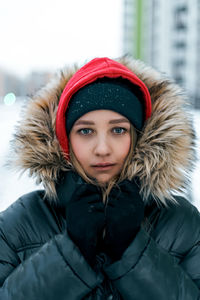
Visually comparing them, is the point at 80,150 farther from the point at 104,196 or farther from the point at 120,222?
the point at 120,222

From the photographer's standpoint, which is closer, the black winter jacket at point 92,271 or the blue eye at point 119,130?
the black winter jacket at point 92,271

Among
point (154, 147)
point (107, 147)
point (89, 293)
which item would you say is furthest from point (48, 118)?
point (89, 293)

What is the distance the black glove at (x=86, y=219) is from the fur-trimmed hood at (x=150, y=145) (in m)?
0.17

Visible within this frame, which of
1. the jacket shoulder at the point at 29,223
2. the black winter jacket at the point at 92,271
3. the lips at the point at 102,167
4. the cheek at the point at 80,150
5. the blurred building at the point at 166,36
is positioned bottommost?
the black winter jacket at the point at 92,271

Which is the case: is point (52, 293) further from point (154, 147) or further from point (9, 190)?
point (9, 190)

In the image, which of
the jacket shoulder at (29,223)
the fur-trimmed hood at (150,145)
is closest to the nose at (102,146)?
the fur-trimmed hood at (150,145)

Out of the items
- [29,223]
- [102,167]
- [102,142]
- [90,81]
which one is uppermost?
[90,81]

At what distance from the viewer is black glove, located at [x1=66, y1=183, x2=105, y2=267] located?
100cm

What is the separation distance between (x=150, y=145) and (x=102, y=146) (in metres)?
0.21

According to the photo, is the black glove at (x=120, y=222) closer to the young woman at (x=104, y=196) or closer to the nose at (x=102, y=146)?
the young woman at (x=104, y=196)

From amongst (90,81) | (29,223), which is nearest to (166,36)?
(90,81)

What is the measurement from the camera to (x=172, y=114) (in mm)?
1223

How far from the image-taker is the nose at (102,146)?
1126mm

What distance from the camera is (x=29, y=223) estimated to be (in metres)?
1.17
